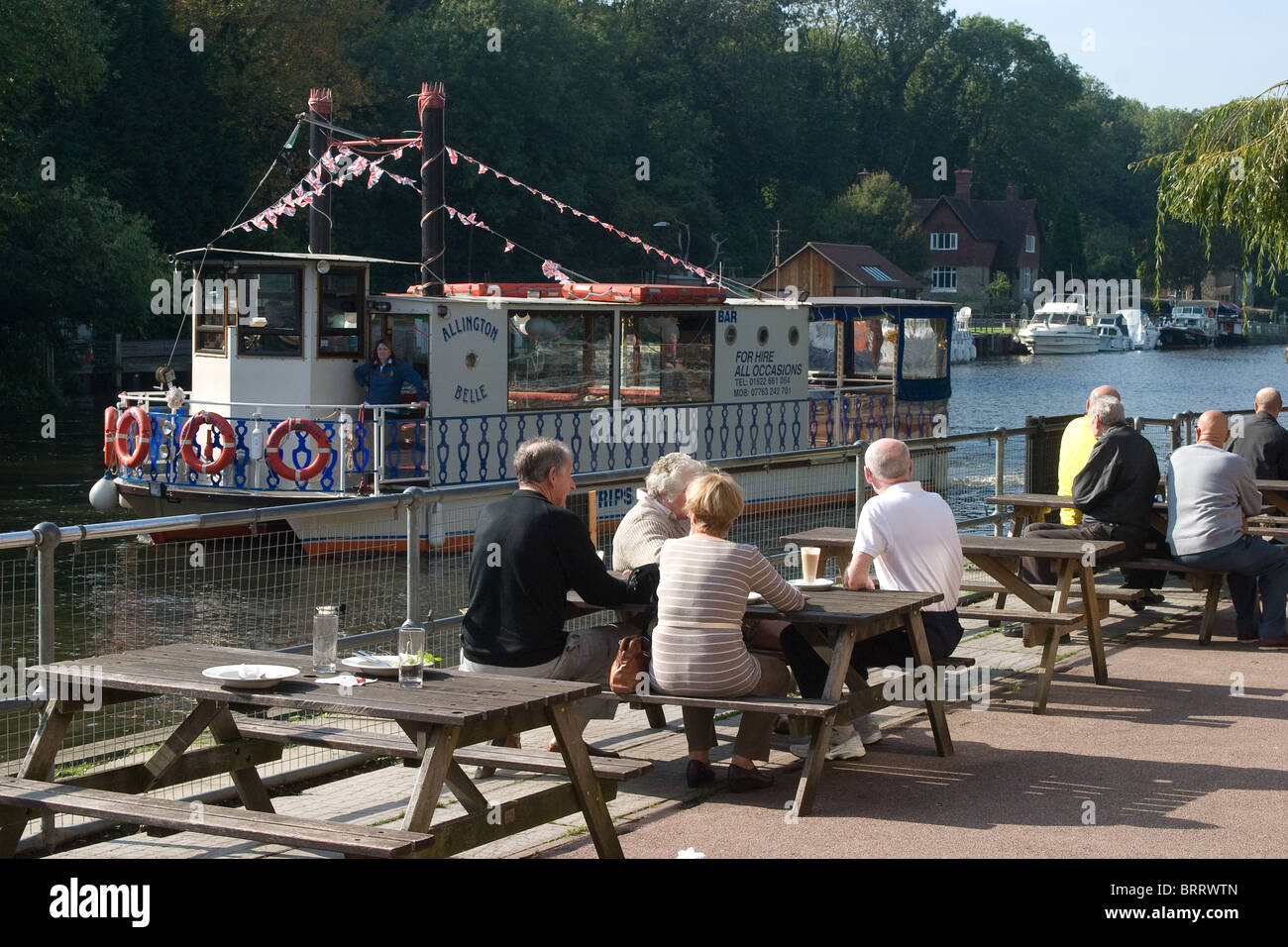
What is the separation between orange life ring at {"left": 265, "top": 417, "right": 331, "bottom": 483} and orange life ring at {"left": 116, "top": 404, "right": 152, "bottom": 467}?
1.65m

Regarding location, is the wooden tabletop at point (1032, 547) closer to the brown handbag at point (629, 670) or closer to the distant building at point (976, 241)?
the brown handbag at point (629, 670)

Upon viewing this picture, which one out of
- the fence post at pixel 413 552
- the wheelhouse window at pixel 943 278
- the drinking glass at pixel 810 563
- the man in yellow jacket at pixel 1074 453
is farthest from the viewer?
the wheelhouse window at pixel 943 278

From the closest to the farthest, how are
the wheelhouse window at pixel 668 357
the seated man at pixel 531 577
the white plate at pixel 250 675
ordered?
the white plate at pixel 250 675 → the seated man at pixel 531 577 → the wheelhouse window at pixel 668 357

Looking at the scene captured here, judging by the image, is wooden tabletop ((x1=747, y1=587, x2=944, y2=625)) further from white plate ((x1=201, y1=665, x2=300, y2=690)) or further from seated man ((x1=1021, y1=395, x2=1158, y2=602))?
seated man ((x1=1021, y1=395, x2=1158, y2=602))

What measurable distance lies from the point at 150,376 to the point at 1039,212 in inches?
3544

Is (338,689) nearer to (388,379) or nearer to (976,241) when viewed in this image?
(388,379)

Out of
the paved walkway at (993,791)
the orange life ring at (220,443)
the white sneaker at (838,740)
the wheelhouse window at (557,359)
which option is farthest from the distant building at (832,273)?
the white sneaker at (838,740)

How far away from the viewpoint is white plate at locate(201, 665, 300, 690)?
201 inches

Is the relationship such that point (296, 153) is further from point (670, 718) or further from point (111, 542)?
point (670, 718)

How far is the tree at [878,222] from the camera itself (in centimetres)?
9850

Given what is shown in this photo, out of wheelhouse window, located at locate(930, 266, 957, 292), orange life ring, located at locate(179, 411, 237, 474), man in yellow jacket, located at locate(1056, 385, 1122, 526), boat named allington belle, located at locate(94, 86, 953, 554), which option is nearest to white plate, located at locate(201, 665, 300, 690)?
man in yellow jacket, located at locate(1056, 385, 1122, 526)

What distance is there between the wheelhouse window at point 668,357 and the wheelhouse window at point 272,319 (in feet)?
13.6

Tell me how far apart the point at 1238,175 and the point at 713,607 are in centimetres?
1164

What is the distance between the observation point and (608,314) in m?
20.1
